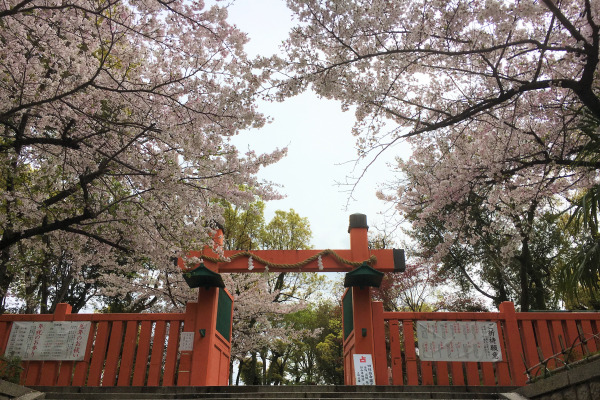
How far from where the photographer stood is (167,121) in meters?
5.03

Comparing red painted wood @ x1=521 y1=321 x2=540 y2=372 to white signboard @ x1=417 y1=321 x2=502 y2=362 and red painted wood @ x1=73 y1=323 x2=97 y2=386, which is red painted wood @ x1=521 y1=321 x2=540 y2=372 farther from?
red painted wood @ x1=73 y1=323 x2=97 y2=386

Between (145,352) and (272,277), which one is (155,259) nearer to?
(145,352)

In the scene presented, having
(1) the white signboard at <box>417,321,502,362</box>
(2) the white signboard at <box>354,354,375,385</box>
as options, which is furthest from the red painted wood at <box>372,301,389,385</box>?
(1) the white signboard at <box>417,321,502,362</box>

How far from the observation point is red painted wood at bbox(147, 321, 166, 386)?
19.5 feet

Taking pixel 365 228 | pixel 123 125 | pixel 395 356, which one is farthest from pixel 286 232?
pixel 123 125

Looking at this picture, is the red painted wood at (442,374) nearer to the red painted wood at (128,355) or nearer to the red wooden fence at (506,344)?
the red wooden fence at (506,344)

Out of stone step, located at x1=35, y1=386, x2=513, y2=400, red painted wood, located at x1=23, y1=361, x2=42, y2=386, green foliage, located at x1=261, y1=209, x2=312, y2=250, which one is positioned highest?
green foliage, located at x1=261, y1=209, x2=312, y2=250

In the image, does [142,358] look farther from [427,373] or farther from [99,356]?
[427,373]

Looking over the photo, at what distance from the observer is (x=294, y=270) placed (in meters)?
7.13

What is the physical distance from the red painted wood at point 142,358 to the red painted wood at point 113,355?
29 centimetres

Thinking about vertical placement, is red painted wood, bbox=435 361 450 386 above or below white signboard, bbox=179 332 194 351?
below

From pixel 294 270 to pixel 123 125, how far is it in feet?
12.4

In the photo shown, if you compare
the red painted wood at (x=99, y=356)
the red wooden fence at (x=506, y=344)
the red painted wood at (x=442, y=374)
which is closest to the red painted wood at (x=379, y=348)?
the red wooden fence at (x=506, y=344)

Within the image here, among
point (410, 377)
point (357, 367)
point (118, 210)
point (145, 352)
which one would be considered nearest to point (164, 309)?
point (145, 352)
